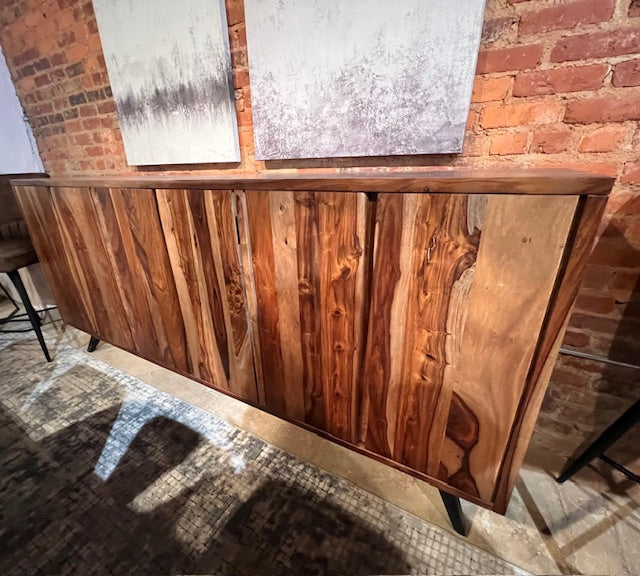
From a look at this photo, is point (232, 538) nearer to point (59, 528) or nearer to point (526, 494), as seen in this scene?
point (59, 528)

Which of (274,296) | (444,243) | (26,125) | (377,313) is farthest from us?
(26,125)

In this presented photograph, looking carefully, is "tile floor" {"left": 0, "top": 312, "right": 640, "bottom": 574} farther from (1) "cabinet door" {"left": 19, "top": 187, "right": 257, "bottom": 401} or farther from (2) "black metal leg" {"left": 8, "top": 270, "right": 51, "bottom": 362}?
(2) "black metal leg" {"left": 8, "top": 270, "right": 51, "bottom": 362}

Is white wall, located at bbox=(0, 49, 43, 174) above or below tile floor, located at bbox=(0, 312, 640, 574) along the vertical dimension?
above

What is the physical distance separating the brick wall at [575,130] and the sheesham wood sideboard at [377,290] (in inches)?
13.9

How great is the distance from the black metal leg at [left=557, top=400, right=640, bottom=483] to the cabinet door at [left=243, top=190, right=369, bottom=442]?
2.79 feet

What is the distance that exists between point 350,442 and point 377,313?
1.84 ft

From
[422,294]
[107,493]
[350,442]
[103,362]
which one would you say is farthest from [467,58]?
[103,362]

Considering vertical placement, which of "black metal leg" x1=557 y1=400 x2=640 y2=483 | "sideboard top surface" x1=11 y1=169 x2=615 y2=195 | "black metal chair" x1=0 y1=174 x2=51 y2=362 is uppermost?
"sideboard top surface" x1=11 y1=169 x2=615 y2=195

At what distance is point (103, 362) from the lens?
1.95 meters

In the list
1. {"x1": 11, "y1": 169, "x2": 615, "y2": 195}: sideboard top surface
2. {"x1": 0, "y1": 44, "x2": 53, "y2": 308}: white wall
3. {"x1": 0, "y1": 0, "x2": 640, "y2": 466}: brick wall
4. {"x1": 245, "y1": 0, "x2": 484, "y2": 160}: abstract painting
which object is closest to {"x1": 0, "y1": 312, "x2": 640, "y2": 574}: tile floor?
{"x1": 0, "y1": 0, "x2": 640, "y2": 466}: brick wall

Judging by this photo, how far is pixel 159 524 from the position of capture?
1.08 m

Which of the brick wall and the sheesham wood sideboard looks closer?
the sheesham wood sideboard

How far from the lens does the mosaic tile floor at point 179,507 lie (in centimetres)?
98

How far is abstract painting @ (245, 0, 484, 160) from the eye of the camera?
903 millimetres
